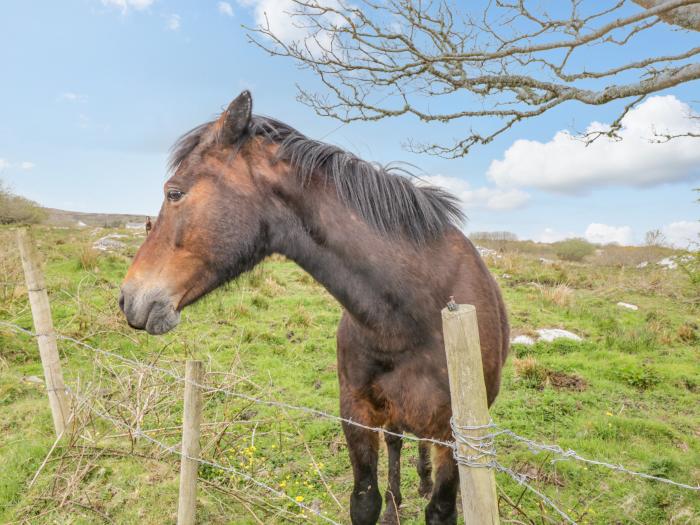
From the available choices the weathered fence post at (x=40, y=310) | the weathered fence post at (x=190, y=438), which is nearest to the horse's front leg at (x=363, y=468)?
the weathered fence post at (x=190, y=438)

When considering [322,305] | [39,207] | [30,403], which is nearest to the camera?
[30,403]

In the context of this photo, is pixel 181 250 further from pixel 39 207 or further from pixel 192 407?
pixel 39 207

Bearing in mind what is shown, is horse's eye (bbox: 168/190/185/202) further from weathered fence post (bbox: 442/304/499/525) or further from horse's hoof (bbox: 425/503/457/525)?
horse's hoof (bbox: 425/503/457/525)

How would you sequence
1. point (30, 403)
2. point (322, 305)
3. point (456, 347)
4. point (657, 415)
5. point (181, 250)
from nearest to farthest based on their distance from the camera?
point (456, 347) < point (181, 250) < point (30, 403) < point (657, 415) < point (322, 305)

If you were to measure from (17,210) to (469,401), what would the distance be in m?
29.0

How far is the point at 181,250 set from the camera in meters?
2.18

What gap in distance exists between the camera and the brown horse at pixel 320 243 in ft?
7.15

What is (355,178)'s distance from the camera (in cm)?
230

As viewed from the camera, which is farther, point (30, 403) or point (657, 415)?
point (657, 415)

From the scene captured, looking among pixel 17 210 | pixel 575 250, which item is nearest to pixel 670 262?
pixel 575 250

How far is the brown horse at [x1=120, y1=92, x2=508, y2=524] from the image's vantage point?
2.18 meters

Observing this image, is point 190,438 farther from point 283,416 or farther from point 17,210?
point 17,210

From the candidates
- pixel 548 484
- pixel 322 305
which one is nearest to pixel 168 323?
pixel 548 484

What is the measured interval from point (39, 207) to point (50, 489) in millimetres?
29018
